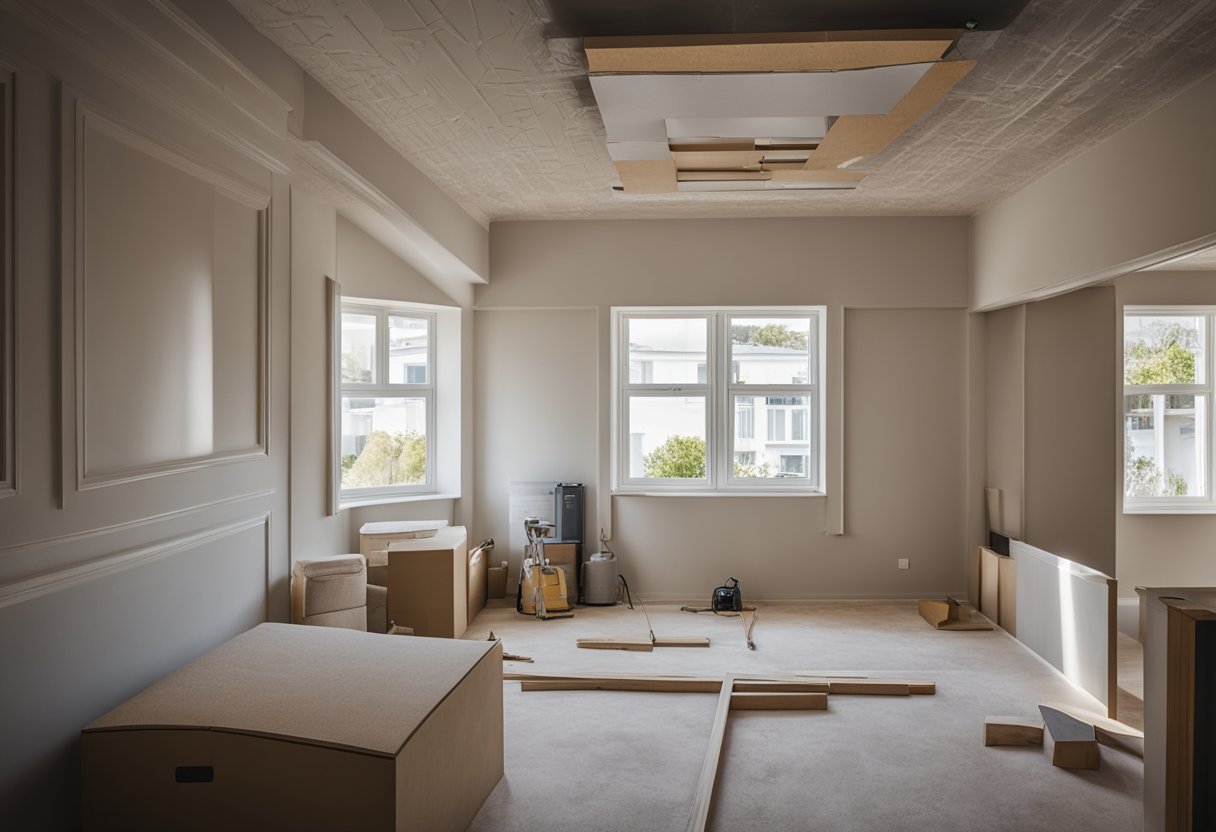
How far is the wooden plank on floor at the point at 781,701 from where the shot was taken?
413 centimetres

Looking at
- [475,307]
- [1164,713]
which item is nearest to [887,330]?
[475,307]

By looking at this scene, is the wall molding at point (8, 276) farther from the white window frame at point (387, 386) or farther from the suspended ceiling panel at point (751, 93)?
the white window frame at point (387, 386)

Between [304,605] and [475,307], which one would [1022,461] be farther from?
[304,605]

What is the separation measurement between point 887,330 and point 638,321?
199 centimetres

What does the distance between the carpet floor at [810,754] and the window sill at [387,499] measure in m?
1.32

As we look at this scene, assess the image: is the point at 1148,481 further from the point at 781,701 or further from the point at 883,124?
the point at 883,124

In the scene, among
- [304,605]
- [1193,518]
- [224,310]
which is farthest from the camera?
[1193,518]

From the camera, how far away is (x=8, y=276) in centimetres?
205

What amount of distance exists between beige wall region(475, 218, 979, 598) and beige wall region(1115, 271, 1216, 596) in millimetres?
1295

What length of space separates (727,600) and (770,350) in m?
2.06

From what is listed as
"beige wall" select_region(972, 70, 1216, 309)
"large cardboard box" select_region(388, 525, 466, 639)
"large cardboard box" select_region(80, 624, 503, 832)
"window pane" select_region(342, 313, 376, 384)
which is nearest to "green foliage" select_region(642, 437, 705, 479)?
"large cardboard box" select_region(388, 525, 466, 639)

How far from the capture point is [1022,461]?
227 inches

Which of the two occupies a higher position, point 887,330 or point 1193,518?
point 887,330

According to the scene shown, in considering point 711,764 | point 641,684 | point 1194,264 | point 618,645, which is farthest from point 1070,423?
point 711,764
